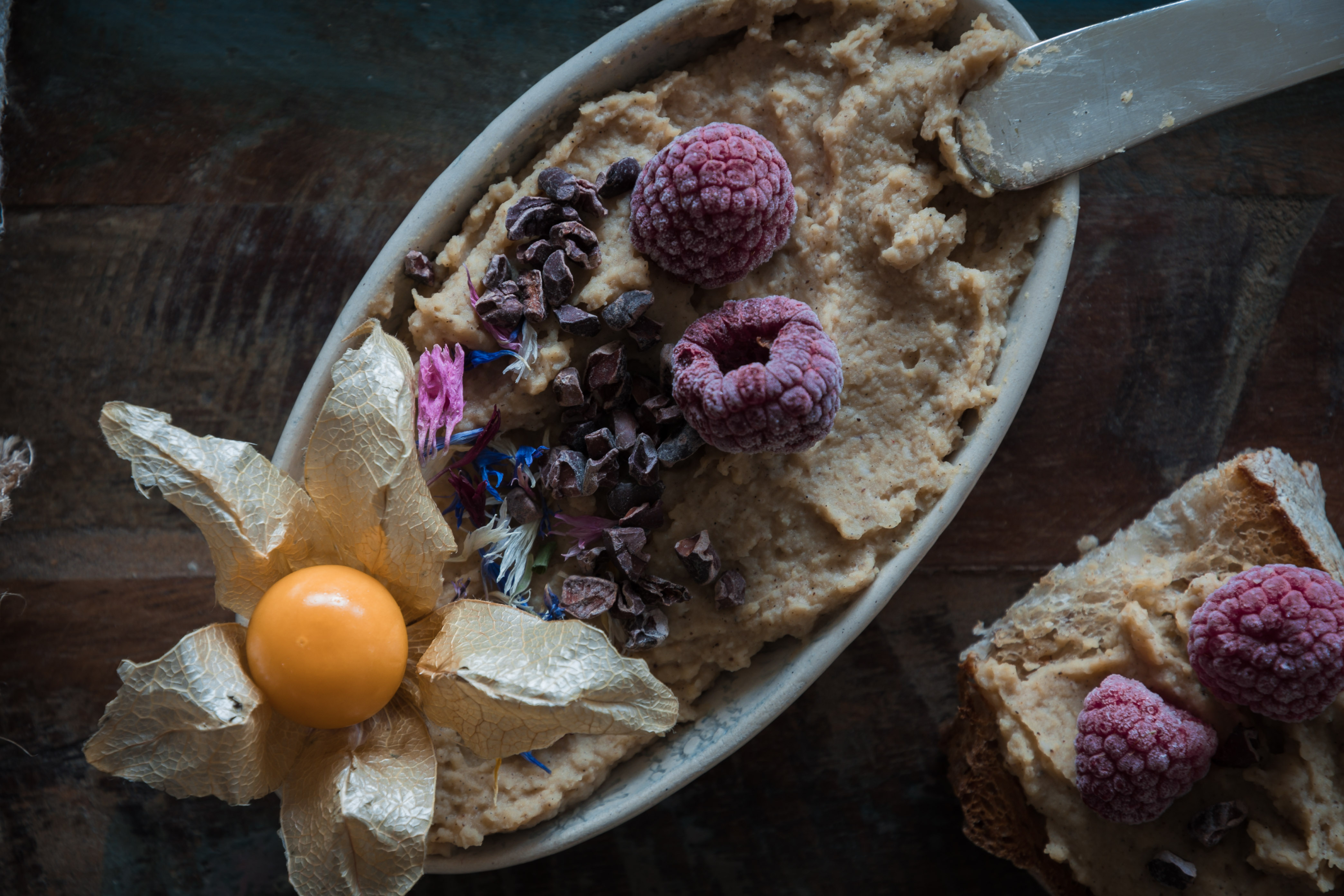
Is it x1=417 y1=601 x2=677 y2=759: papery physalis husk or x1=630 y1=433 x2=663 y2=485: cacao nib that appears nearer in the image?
x1=417 y1=601 x2=677 y2=759: papery physalis husk

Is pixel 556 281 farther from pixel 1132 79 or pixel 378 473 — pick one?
pixel 1132 79

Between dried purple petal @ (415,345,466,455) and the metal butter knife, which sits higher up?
the metal butter knife

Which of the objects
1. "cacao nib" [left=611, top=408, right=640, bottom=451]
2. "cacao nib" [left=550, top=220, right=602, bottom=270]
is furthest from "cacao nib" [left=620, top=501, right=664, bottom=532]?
"cacao nib" [left=550, top=220, right=602, bottom=270]

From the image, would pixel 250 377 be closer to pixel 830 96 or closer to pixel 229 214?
pixel 229 214

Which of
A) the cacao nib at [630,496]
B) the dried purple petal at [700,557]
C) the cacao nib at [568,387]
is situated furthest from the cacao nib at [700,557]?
the cacao nib at [568,387]

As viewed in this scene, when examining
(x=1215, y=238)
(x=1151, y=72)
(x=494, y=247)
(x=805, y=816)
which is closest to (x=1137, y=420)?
(x=1215, y=238)

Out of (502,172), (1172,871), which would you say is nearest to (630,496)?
(502,172)

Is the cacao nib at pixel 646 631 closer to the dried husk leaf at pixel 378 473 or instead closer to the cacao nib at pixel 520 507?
the cacao nib at pixel 520 507

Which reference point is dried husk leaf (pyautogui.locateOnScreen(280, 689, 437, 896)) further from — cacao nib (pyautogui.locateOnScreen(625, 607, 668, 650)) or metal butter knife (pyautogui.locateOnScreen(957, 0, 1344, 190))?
metal butter knife (pyautogui.locateOnScreen(957, 0, 1344, 190))
